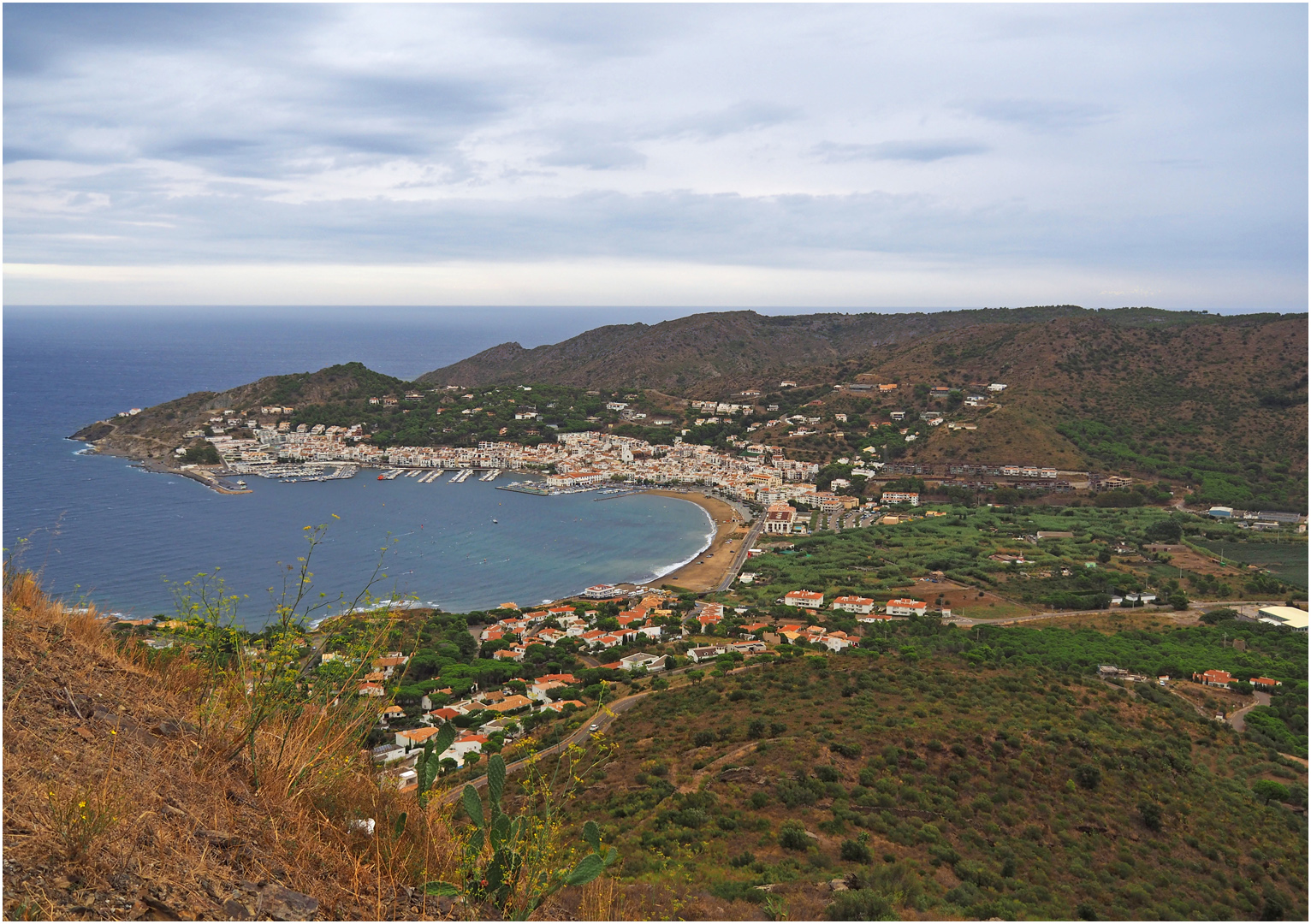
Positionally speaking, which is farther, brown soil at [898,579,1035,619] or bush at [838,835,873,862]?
brown soil at [898,579,1035,619]

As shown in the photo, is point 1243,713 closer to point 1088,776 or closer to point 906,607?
point 1088,776

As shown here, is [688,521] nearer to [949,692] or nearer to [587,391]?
[949,692]

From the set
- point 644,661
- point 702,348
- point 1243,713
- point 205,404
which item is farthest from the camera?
point 702,348

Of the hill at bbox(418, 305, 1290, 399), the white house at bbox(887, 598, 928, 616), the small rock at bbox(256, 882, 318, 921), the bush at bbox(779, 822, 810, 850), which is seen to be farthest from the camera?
the hill at bbox(418, 305, 1290, 399)

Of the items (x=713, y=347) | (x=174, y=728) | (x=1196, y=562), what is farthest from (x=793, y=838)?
(x=713, y=347)

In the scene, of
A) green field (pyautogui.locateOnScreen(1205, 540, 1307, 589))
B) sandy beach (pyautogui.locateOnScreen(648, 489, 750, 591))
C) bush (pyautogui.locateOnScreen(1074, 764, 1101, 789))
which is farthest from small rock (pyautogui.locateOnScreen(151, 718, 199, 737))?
green field (pyautogui.locateOnScreen(1205, 540, 1307, 589))

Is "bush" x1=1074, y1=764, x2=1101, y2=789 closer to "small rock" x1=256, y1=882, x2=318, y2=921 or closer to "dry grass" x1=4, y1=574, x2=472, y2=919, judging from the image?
"dry grass" x1=4, y1=574, x2=472, y2=919
